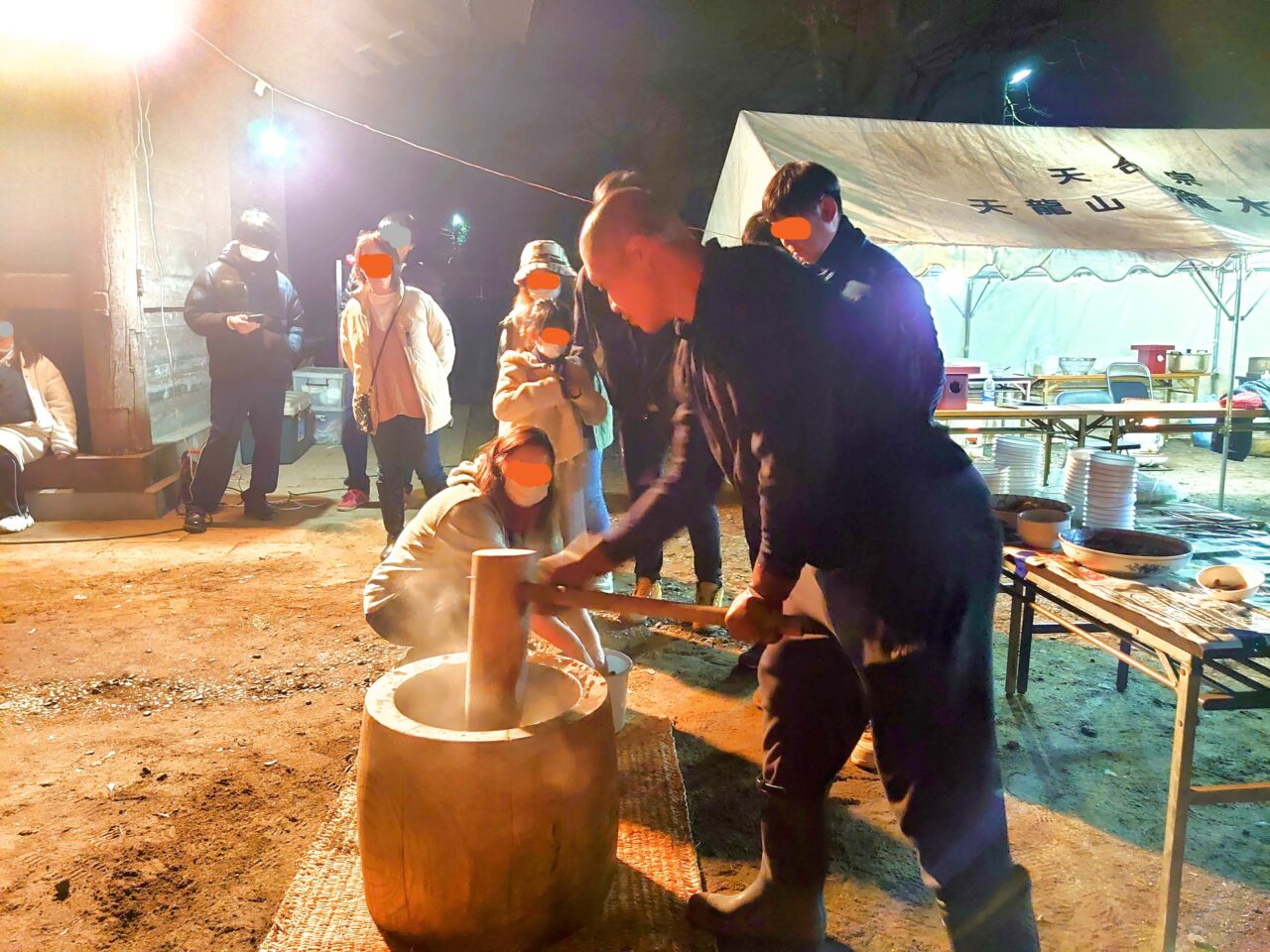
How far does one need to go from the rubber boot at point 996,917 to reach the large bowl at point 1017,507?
4.87 ft

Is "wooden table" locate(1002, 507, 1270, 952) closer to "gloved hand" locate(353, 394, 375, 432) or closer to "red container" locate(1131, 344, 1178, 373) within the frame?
"gloved hand" locate(353, 394, 375, 432)

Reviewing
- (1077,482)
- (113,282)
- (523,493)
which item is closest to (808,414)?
(523,493)

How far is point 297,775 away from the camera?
3.21m

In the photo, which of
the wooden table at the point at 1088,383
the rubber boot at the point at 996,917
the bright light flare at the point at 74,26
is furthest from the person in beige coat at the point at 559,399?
the wooden table at the point at 1088,383

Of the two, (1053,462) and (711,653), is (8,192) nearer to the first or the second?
(711,653)

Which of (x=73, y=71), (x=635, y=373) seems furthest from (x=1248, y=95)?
(x=73, y=71)

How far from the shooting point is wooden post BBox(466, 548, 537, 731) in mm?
2129

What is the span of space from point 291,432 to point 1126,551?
8.41 m

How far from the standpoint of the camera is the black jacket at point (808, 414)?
1.81 m

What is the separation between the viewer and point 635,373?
4332 millimetres

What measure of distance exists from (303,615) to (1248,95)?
17.6 metres

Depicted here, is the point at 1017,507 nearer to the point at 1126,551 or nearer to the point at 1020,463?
the point at 1126,551

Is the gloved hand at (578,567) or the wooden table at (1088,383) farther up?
the wooden table at (1088,383)

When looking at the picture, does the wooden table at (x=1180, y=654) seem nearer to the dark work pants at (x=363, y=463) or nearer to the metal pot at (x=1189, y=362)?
the dark work pants at (x=363, y=463)
